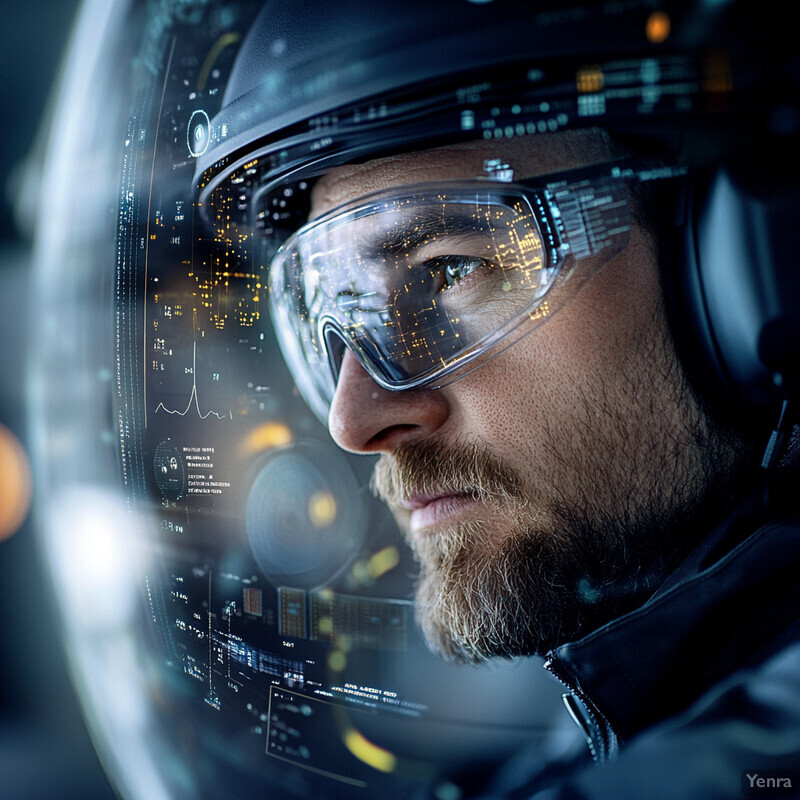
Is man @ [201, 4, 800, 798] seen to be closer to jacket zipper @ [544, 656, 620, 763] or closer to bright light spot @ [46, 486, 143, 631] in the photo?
jacket zipper @ [544, 656, 620, 763]

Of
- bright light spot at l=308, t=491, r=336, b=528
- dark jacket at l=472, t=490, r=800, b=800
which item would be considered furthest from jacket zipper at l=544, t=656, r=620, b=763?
bright light spot at l=308, t=491, r=336, b=528

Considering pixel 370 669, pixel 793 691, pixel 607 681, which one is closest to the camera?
pixel 793 691

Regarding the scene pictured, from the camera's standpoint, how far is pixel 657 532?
0.57m

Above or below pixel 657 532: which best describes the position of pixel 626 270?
above

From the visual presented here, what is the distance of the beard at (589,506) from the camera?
558 mm

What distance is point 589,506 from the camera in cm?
56

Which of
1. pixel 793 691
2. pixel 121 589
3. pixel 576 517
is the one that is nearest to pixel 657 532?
pixel 576 517

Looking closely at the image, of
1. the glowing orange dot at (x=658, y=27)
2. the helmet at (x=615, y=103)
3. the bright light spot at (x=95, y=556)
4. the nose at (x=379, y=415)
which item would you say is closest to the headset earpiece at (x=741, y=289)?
the helmet at (x=615, y=103)

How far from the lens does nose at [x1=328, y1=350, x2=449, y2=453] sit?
586mm

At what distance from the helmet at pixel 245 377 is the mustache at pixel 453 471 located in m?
0.08

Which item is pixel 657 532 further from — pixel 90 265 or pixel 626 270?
pixel 90 265

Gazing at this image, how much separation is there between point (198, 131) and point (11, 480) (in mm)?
496

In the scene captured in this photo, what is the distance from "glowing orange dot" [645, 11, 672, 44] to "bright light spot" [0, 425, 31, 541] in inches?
30.7

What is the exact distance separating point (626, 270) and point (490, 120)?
0.18 m
